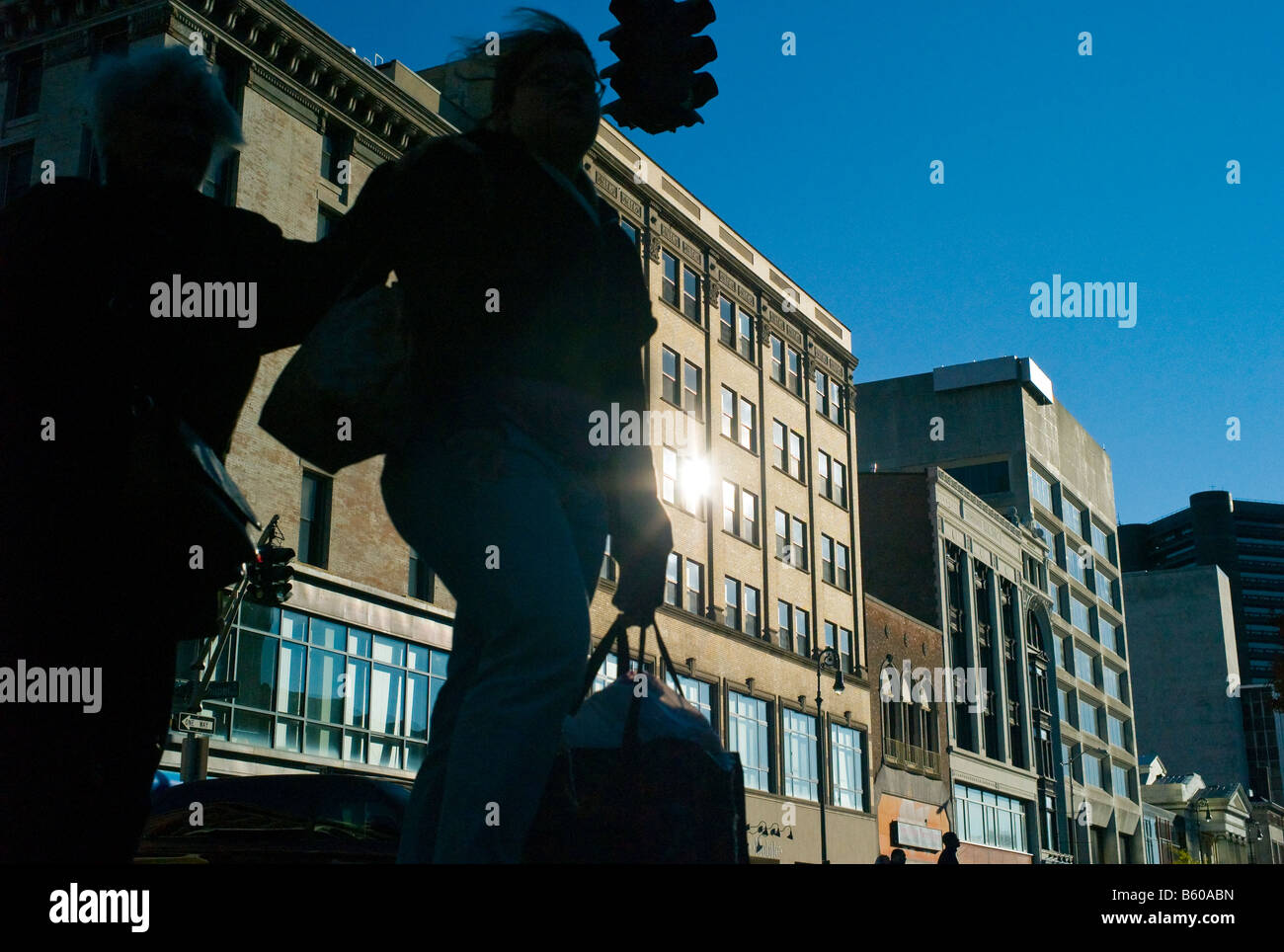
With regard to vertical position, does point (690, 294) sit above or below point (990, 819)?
above

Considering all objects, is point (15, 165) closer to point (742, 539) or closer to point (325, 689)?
point (325, 689)

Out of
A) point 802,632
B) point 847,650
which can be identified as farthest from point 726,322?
point 847,650

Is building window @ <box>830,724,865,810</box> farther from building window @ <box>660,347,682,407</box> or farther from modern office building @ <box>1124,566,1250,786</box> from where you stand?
modern office building @ <box>1124,566,1250,786</box>

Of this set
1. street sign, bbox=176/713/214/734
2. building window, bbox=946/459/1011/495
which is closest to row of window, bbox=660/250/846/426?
building window, bbox=946/459/1011/495

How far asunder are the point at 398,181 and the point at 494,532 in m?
0.84

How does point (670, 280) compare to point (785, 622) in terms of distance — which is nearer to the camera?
point (670, 280)

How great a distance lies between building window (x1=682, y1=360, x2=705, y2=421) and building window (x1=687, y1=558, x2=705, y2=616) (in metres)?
5.13

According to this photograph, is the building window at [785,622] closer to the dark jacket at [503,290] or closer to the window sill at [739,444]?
the window sill at [739,444]

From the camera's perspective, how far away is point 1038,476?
86.2 meters

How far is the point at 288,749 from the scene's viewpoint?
27.0 meters

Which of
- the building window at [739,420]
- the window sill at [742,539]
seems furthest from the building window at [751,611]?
the building window at [739,420]

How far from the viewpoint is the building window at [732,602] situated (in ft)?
153

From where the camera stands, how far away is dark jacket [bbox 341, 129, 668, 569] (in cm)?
289

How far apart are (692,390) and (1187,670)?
108024mm
